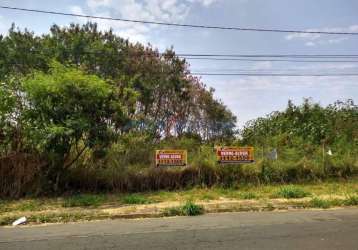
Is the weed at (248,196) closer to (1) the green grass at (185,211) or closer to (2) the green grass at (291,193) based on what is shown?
(2) the green grass at (291,193)

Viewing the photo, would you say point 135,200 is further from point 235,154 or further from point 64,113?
point 235,154

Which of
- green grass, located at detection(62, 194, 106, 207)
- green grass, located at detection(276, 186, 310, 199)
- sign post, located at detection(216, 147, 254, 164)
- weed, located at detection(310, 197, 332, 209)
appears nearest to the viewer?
weed, located at detection(310, 197, 332, 209)

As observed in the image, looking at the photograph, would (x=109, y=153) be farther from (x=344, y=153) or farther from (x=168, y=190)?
(x=344, y=153)

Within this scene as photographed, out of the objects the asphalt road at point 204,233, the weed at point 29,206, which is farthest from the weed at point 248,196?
the weed at point 29,206

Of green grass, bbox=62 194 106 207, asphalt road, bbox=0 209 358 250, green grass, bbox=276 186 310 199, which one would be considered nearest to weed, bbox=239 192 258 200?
green grass, bbox=276 186 310 199

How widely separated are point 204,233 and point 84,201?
5092 mm

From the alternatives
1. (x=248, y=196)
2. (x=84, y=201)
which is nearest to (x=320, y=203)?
(x=248, y=196)

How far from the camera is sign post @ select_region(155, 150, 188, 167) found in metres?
15.0

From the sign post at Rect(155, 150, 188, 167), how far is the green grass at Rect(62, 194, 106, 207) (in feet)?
8.44

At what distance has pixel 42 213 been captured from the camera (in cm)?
1084

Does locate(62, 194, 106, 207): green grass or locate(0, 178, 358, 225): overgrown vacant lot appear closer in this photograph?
locate(0, 178, 358, 225): overgrown vacant lot

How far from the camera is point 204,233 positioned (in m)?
8.36

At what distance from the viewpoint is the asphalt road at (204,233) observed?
7402mm

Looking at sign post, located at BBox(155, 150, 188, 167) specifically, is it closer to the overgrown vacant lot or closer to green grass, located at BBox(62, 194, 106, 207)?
the overgrown vacant lot
